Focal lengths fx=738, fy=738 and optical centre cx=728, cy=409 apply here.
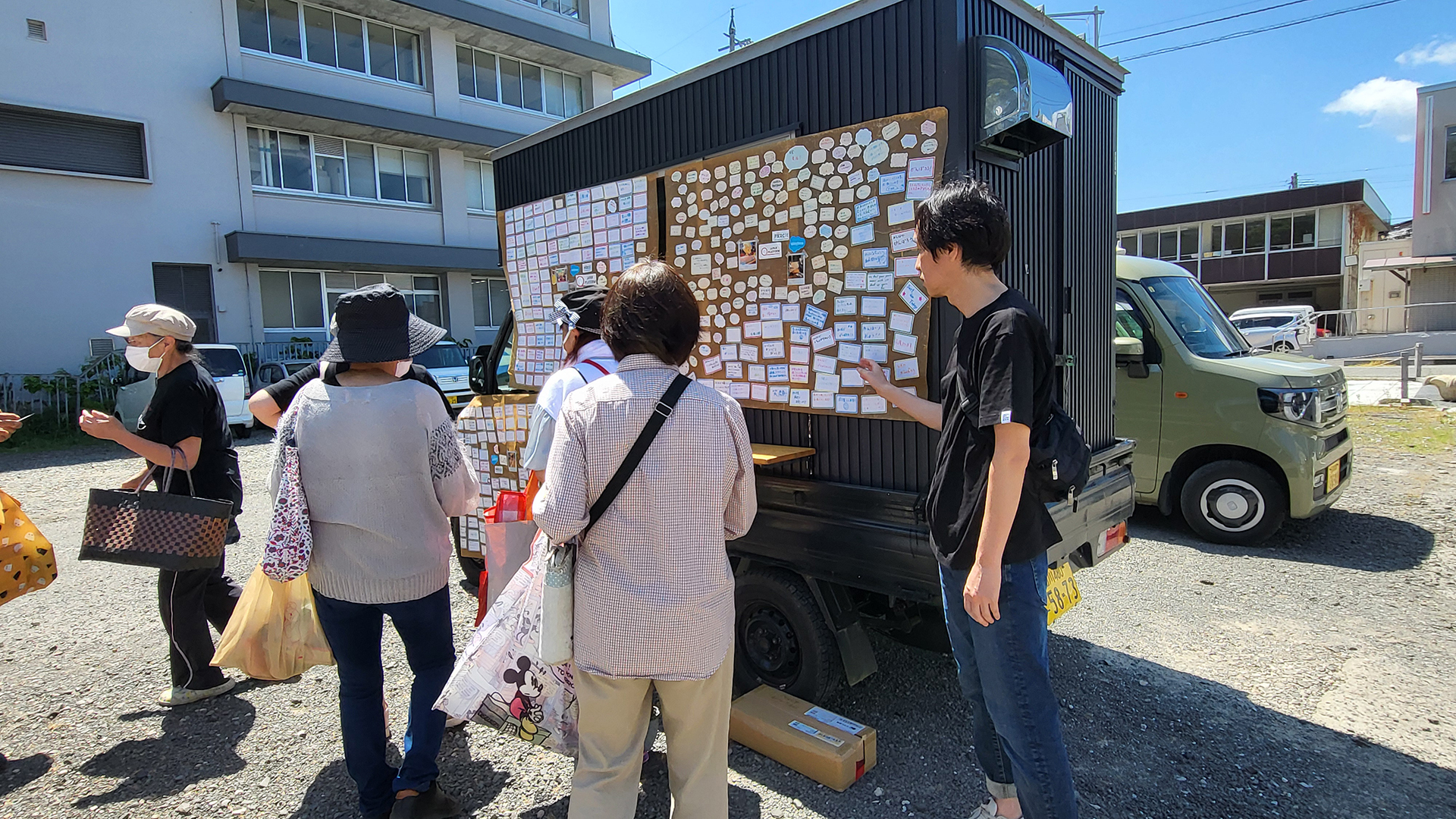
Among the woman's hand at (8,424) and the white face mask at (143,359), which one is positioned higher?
the white face mask at (143,359)

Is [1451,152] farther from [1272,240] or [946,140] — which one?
[946,140]

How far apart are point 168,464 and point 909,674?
3560 mm

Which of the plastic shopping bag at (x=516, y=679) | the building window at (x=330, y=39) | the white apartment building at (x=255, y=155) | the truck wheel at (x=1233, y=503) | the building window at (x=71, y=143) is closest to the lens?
the plastic shopping bag at (x=516, y=679)

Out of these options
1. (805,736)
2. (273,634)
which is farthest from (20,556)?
(805,736)

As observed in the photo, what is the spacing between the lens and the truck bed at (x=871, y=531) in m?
2.74

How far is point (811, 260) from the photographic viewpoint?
9.94 feet

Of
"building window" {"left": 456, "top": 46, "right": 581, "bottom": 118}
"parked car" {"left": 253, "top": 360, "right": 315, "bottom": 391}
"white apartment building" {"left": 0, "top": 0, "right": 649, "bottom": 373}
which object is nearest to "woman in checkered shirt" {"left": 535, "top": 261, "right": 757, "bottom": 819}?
"parked car" {"left": 253, "top": 360, "right": 315, "bottom": 391}

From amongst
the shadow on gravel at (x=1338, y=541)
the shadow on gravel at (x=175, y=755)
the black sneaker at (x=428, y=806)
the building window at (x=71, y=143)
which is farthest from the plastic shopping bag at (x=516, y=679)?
the building window at (x=71, y=143)

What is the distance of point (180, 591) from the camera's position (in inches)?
137

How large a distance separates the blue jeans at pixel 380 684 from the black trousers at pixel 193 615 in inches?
55.9

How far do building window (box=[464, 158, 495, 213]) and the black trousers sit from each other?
17885 mm

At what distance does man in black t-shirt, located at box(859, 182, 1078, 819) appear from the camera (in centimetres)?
198

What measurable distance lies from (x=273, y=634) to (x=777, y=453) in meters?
2.15

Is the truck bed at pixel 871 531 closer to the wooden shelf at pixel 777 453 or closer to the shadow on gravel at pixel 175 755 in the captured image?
the wooden shelf at pixel 777 453
